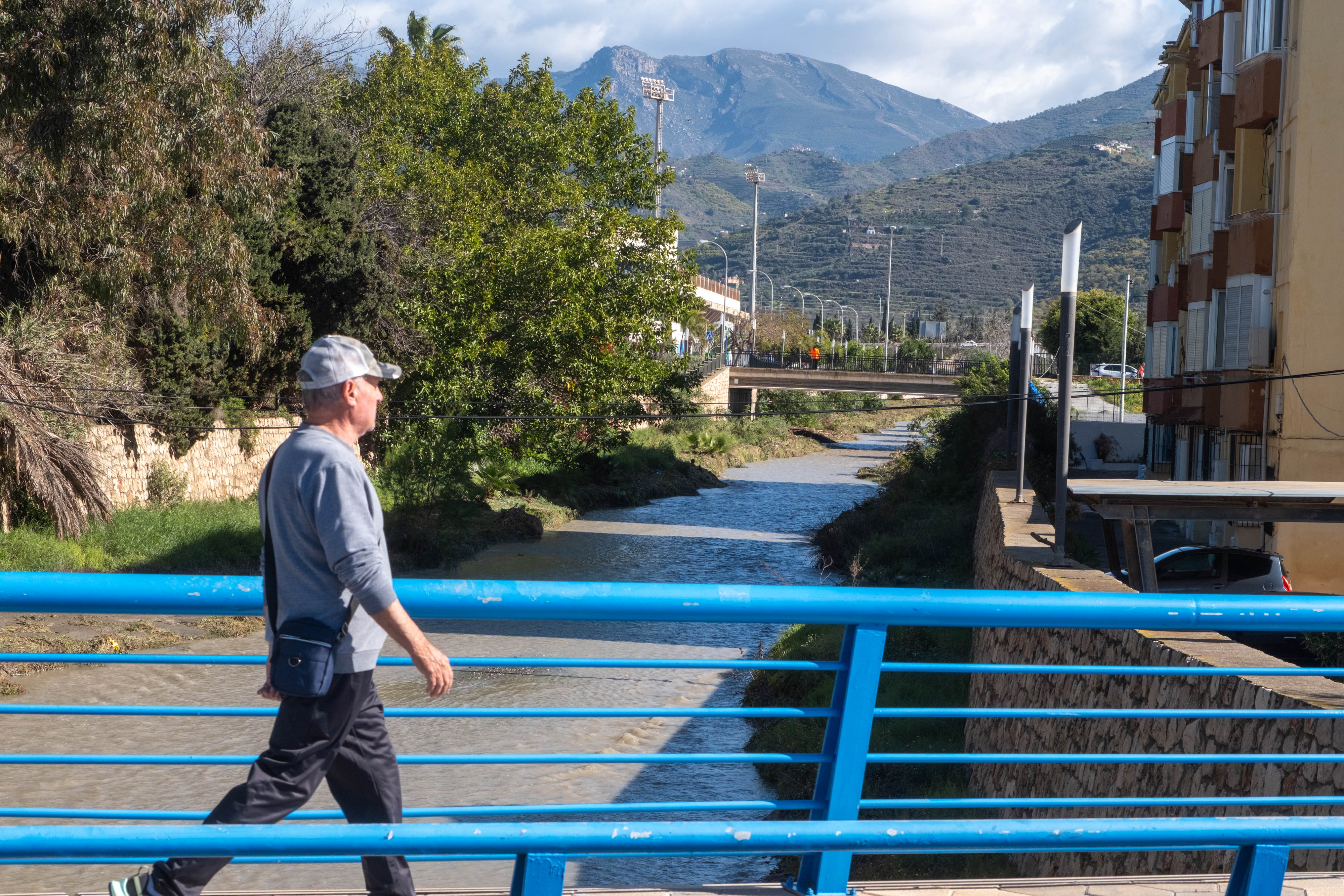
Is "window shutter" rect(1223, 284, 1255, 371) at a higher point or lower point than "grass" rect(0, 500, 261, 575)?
higher

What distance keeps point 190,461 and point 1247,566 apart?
21596 millimetres

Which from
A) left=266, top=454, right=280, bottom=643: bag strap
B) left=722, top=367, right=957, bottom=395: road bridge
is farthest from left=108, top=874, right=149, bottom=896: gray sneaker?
left=722, top=367, right=957, bottom=395: road bridge

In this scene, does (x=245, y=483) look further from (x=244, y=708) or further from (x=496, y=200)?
(x=244, y=708)

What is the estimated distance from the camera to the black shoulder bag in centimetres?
294

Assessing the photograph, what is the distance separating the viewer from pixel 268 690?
10.1ft

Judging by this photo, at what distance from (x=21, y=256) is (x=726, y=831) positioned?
22.8m

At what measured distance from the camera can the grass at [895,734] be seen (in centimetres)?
973

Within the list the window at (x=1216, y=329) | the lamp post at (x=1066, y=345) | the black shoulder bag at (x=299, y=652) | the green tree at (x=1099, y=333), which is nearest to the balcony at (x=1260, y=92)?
the window at (x=1216, y=329)

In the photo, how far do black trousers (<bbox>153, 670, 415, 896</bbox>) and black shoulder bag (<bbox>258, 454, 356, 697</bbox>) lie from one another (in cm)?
5

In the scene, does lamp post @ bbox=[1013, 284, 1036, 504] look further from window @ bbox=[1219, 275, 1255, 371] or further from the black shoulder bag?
the black shoulder bag

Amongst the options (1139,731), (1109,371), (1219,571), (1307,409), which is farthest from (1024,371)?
(1109,371)

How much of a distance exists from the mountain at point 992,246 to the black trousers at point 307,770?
134 m

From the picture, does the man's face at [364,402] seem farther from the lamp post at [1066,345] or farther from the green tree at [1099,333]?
the green tree at [1099,333]

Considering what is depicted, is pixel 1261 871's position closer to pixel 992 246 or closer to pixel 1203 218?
pixel 1203 218
